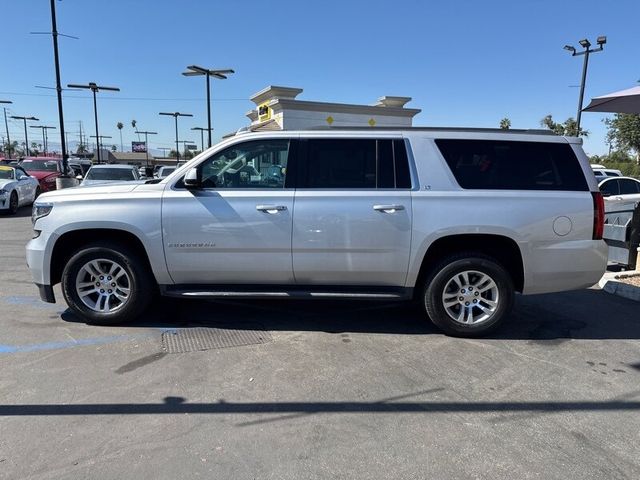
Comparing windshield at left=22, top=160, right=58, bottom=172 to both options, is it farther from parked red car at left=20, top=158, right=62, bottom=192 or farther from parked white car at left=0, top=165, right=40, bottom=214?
parked white car at left=0, top=165, right=40, bottom=214

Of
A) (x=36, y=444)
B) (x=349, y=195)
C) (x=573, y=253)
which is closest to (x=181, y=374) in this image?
(x=36, y=444)

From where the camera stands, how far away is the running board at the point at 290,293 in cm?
475

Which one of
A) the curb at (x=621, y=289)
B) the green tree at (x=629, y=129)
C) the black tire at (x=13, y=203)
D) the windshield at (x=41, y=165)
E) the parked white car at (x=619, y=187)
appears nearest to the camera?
the curb at (x=621, y=289)

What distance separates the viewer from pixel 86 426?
314 centimetres

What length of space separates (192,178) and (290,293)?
1.44 metres

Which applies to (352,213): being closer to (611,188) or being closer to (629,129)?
(611,188)

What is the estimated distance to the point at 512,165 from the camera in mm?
4781

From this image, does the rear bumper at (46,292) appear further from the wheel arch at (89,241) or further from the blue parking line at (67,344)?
the blue parking line at (67,344)

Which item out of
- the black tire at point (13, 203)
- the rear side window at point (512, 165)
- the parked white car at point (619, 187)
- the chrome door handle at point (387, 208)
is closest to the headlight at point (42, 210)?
the chrome door handle at point (387, 208)

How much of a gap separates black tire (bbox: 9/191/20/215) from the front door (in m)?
12.3

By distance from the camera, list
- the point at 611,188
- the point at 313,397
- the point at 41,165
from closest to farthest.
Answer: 1. the point at 313,397
2. the point at 611,188
3. the point at 41,165

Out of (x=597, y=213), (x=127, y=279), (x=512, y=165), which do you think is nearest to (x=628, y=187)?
(x=597, y=213)

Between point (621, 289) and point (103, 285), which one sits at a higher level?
point (103, 285)

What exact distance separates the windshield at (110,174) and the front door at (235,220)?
11.0 m
